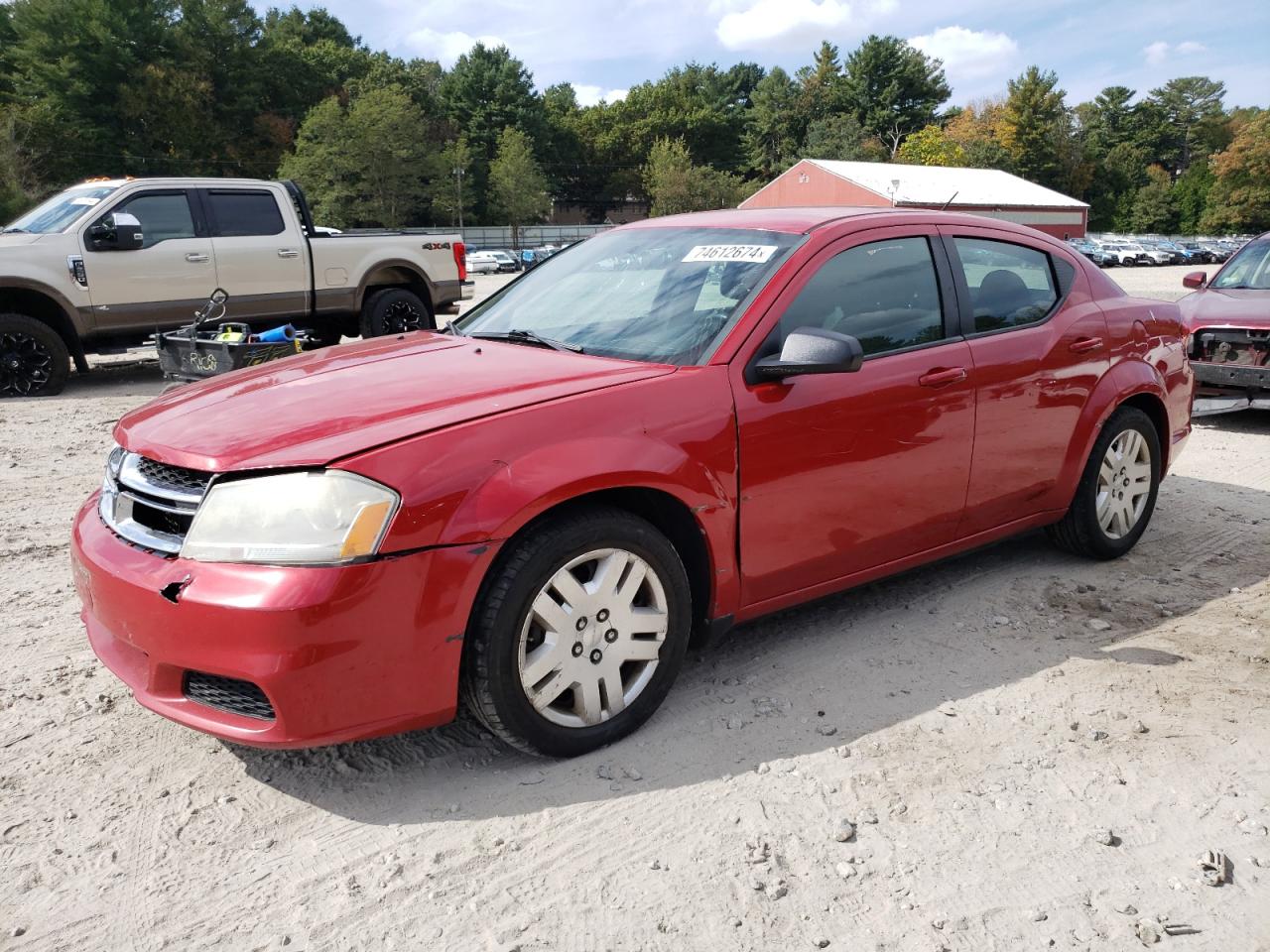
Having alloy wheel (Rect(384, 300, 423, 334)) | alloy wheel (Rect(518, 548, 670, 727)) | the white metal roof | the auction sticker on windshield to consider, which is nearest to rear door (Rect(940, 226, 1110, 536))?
the auction sticker on windshield

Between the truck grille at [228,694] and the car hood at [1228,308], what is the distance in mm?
7957

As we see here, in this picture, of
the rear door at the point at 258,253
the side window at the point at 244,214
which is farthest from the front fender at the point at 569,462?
the side window at the point at 244,214

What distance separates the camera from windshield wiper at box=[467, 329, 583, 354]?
3525mm

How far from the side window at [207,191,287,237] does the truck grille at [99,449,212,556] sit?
833 cm

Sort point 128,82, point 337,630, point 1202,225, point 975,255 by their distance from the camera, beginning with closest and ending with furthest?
point 337,630 → point 975,255 → point 128,82 → point 1202,225

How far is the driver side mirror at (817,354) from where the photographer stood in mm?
3119

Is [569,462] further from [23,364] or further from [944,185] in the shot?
[944,185]

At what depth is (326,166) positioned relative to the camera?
2657 inches

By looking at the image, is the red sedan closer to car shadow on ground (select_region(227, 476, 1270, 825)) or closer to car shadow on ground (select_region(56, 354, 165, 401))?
car shadow on ground (select_region(227, 476, 1270, 825))

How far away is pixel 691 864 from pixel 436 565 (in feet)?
3.31

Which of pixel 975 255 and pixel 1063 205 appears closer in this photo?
pixel 975 255

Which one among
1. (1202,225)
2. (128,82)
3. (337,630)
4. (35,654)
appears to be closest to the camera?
(337,630)

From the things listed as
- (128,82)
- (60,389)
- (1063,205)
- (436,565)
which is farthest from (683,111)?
(436,565)

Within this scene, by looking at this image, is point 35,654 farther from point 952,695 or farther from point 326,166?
point 326,166
